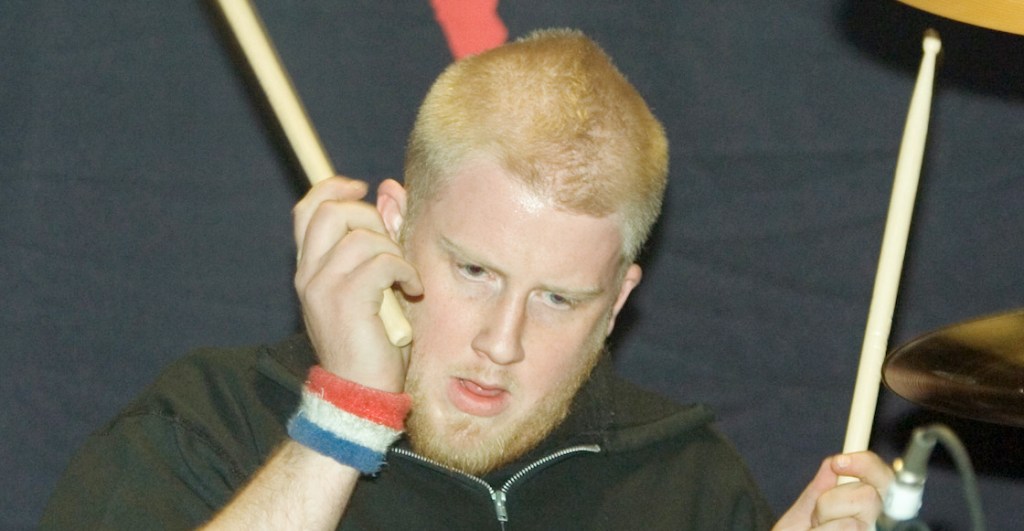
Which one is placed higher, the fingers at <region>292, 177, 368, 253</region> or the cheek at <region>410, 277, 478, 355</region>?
the fingers at <region>292, 177, 368, 253</region>

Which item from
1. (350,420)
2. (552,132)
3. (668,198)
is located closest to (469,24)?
(668,198)

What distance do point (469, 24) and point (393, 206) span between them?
0.43 metres

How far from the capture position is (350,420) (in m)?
1.54

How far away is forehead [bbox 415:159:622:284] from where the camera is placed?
1702mm

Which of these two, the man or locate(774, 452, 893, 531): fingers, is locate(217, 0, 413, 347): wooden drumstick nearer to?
the man

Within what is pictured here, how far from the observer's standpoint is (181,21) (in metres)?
2.12

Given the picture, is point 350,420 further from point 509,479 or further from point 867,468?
point 867,468

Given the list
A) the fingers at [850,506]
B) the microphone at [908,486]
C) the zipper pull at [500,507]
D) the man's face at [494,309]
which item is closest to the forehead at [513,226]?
the man's face at [494,309]

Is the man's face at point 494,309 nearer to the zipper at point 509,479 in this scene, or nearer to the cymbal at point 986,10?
the zipper at point 509,479

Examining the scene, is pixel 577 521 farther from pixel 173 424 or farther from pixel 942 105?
pixel 942 105

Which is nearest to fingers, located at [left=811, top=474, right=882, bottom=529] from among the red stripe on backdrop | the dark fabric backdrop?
the dark fabric backdrop

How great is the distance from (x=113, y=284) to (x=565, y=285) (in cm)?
72

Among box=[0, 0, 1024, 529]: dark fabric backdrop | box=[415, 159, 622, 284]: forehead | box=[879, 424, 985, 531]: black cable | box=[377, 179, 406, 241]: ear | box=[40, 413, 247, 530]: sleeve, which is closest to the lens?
box=[879, 424, 985, 531]: black cable

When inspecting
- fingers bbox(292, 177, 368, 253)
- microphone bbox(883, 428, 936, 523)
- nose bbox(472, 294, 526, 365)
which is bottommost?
microphone bbox(883, 428, 936, 523)
